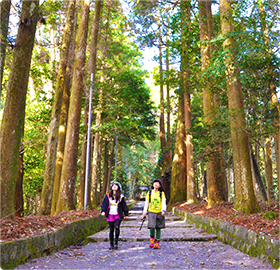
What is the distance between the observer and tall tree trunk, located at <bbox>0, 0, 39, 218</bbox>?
626 centimetres

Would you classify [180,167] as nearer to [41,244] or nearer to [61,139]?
[61,139]

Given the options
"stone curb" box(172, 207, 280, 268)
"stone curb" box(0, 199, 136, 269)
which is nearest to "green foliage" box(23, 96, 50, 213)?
"stone curb" box(0, 199, 136, 269)

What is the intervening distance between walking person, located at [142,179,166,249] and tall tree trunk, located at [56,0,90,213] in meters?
4.59

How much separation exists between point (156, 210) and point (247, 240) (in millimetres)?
2463

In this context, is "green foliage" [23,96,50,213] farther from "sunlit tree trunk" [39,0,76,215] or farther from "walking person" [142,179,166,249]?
"walking person" [142,179,166,249]

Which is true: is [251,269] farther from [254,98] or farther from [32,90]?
[32,90]

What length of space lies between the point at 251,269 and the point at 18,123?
5.75 meters

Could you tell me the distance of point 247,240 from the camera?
6.29 meters

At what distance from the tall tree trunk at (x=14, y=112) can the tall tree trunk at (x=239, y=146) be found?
17.7 feet

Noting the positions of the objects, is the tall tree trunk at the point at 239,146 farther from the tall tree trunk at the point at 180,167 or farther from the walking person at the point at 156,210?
the tall tree trunk at the point at 180,167

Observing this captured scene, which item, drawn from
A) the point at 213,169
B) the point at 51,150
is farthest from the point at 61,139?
the point at 213,169

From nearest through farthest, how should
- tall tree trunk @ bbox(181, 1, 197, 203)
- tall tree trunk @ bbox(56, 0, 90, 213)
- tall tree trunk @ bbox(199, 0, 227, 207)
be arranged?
tall tree trunk @ bbox(56, 0, 90, 213) < tall tree trunk @ bbox(199, 0, 227, 207) < tall tree trunk @ bbox(181, 1, 197, 203)

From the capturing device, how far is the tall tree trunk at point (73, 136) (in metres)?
11.3

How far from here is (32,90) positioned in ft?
59.5
